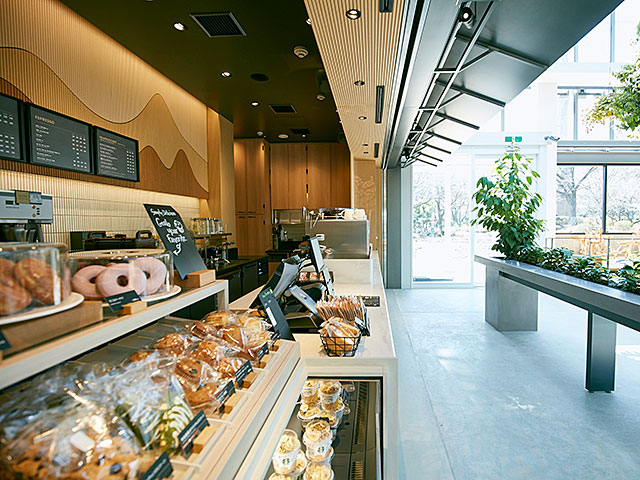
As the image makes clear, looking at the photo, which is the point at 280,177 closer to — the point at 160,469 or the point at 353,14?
the point at 353,14

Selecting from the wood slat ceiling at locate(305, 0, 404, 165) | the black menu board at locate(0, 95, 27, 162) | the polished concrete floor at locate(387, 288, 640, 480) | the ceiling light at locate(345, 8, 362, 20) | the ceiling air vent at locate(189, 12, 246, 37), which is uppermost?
the ceiling air vent at locate(189, 12, 246, 37)

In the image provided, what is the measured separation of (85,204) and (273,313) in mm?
3076

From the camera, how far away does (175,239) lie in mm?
1211

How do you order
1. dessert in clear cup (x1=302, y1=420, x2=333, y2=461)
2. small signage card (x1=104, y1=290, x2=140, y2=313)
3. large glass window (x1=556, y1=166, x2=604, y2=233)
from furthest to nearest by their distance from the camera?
1. large glass window (x1=556, y1=166, x2=604, y2=233)
2. dessert in clear cup (x1=302, y1=420, x2=333, y2=461)
3. small signage card (x1=104, y1=290, x2=140, y2=313)

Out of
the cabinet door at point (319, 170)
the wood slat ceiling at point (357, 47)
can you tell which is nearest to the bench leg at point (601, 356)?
the wood slat ceiling at point (357, 47)

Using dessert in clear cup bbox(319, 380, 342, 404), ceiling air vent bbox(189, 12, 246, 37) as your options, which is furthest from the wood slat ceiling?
dessert in clear cup bbox(319, 380, 342, 404)

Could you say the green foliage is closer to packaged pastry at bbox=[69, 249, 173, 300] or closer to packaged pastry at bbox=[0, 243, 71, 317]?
packaged pastry at bbox=[69, 249, 173, 300]

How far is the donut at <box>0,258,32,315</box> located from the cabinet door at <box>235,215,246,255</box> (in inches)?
281

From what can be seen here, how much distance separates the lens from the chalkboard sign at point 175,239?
3.74 ft

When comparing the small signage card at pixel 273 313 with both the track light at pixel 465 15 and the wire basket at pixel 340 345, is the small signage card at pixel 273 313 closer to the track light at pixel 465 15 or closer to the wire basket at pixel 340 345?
the wire basket at pixel 340 345

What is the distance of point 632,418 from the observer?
2746mm

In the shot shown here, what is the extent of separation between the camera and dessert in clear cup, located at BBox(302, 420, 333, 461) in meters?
1.47

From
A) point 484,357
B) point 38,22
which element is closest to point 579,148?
point 484,357

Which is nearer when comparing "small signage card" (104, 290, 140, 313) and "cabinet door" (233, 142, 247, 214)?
"small signage card" (104, 290, 140, 313)
